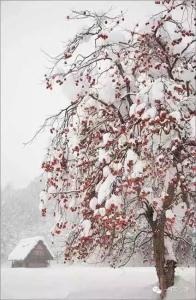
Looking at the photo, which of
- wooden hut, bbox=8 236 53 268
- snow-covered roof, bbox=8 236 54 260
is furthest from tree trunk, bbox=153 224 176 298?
wooden hut, bbox=8 236 53 268

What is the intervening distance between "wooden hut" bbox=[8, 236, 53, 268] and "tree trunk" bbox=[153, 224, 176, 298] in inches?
1617

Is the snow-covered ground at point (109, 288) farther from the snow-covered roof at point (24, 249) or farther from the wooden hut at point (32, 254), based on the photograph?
the wooden hut at point (32, 254)

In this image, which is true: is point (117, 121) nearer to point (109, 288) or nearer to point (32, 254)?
point (109, 288)

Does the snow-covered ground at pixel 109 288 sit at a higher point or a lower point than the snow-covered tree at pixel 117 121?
lower

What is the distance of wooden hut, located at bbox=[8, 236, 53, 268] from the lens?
49.7 meters

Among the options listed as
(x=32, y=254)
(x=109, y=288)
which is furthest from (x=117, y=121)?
(x=32, y=254)

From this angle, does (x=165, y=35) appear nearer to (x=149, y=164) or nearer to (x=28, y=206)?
(x=149, y=164)

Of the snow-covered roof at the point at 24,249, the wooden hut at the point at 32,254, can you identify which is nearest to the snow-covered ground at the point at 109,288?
the snow-covered roof at the point at 24,249

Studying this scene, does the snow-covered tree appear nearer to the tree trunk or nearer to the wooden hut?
the tree trunk

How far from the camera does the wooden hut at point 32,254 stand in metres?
49.7

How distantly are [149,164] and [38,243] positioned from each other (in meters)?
45.6

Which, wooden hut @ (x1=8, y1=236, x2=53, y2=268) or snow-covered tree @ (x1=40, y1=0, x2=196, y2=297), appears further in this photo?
wooden hut @ (x1=8, y1=236, x2=53, y2=268)

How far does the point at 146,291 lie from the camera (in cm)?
1277

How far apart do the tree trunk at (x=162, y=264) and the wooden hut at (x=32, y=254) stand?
135ft
